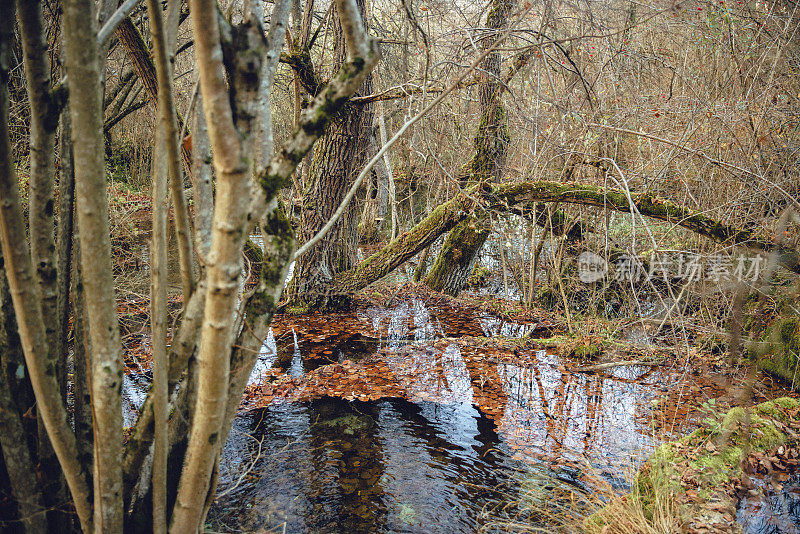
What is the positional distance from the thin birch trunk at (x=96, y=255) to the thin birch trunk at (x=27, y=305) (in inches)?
4.9

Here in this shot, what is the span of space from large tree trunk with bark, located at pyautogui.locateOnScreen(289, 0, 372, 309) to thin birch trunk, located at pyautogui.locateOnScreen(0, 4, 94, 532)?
5.33 metres

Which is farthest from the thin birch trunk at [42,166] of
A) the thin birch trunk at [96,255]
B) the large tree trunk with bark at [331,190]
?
the large tree trunk with bark at [331,190]

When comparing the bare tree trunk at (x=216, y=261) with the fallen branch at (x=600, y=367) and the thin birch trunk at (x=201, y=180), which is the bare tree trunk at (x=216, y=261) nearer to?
the thin birch trunk at (x=201, y=180)

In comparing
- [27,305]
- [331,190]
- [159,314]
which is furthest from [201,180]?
[331,190]

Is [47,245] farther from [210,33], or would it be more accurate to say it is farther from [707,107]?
[707,107]

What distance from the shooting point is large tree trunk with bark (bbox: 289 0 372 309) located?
7.14m

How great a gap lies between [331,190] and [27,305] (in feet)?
18.3

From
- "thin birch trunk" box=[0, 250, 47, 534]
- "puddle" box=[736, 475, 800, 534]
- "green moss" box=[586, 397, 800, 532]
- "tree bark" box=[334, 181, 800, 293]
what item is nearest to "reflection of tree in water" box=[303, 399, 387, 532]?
"green moss" box=[586, 397, 800, 532]

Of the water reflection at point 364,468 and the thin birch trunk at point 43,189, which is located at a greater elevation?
the thin birch trunk at point 43,189

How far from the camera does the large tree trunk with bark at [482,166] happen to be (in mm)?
7026

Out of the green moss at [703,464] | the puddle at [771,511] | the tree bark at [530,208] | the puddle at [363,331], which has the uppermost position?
the tree bark at [530,208]

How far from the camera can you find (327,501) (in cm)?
355

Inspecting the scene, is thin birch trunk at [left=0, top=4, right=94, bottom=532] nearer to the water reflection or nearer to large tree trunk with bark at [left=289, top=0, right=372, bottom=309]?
Answer: the water reflection

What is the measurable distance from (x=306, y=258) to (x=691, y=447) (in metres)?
5.57
